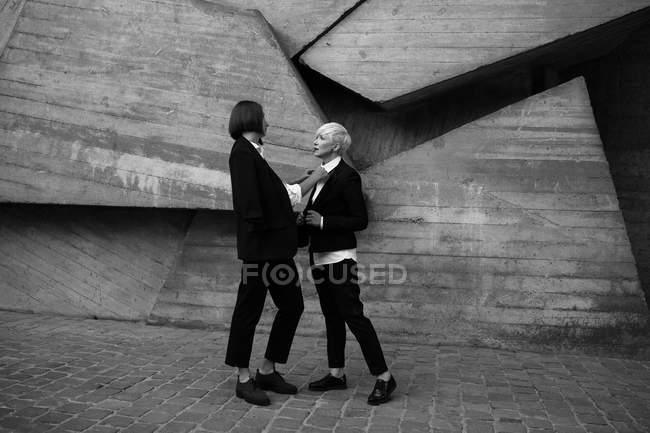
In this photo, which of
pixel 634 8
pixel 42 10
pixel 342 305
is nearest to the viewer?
pixel 342 305

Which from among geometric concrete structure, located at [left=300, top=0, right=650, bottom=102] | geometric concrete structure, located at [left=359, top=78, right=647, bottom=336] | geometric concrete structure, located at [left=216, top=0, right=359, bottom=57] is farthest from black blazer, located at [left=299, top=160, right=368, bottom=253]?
geometric concrete structure, located at [left=216, top=0, right=359, bottom=57]

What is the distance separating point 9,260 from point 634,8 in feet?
21.7

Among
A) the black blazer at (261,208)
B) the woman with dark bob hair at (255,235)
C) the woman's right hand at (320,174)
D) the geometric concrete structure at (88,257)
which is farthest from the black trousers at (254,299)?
the geometric concrete structure at (88,257)

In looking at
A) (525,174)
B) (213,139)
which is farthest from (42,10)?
(525,174)

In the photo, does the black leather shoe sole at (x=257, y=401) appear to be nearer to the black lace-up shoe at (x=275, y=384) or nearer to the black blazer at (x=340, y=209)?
the black lace-up shoe at (x=275, y=384)

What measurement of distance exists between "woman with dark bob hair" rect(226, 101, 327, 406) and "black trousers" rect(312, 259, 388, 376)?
23 cm

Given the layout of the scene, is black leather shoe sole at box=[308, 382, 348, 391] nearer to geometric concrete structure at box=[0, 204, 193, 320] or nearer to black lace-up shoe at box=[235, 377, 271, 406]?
black lace-up shoe at box=[235, 377, 271, 406]

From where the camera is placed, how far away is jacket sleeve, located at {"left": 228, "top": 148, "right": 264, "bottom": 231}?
4.38 meters

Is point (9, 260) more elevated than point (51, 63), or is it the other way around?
point (51, 63)

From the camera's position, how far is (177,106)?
6703mm

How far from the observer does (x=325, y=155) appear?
4.83 meters

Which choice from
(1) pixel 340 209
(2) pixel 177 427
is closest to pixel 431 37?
(1) pixel 340 209

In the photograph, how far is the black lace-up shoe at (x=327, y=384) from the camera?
190 inches

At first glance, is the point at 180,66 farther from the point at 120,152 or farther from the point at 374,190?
the point at 374,190
